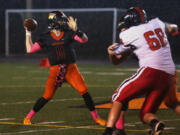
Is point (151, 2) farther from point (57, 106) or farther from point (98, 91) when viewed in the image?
point (57, 106)

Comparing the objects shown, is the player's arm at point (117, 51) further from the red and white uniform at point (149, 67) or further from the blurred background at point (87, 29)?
the blurred background at point (87, 29)

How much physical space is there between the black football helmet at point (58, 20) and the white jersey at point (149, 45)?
218cm

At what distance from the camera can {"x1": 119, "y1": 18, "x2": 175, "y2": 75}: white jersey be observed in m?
6.48

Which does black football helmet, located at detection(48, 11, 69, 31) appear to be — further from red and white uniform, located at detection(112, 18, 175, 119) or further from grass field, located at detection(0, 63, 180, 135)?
red and white uniform, located at detection(112, 18, 175, 119)

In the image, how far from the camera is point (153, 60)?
6473 mm

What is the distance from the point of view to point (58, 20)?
859 centimetres

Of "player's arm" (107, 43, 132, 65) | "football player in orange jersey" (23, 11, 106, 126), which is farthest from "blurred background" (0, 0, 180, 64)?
"player's arm" (107, 43, 132, 65)

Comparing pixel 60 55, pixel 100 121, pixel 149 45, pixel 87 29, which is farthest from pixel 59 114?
pixel 87 29

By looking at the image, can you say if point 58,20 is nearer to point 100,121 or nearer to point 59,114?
point 100,121

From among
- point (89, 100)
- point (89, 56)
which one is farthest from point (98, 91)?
point (89, 56)

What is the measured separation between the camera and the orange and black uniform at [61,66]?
8.61m

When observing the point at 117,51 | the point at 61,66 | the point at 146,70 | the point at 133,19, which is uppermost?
the point at 133,19

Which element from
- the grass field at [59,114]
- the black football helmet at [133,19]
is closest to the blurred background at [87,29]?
the grass field at [59,114]

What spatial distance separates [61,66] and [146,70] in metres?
2.42
